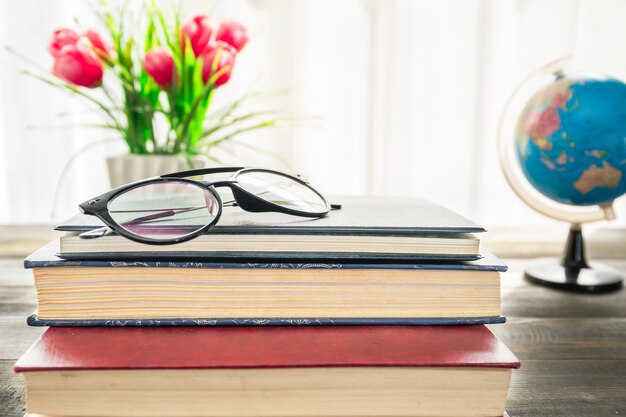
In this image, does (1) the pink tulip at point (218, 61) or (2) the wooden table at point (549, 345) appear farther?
(1) the pink tulip at point (218, 61)

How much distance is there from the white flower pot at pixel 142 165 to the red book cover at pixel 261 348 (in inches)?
20.4

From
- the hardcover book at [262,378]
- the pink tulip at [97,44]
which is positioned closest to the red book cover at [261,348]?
the hardcover book at [262,378]

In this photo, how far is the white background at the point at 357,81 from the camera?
1.87 m

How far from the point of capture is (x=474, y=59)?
1944 mm

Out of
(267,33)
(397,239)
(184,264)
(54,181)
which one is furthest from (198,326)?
(54,181)

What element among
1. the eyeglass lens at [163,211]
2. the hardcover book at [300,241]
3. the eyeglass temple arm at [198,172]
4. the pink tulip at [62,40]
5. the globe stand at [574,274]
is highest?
the pink tulip at [62,40]

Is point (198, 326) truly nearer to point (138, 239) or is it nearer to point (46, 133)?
point (138, 239)

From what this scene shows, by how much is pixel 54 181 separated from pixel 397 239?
5.92 feet

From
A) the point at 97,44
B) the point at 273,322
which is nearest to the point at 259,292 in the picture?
the point at 273,322

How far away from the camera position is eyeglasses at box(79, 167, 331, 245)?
402mm

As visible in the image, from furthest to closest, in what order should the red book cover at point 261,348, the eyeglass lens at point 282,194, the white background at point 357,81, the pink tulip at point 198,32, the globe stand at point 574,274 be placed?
the white background at point 357,81
the pink tulip at point 198,32
the globe stand at point 574,274
the eyeglass lens at point 282,194
the red book cover at point 261,348

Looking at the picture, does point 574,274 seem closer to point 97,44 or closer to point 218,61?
point 218,61

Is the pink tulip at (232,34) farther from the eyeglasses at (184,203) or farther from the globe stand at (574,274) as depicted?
the globe stand at (574,274)

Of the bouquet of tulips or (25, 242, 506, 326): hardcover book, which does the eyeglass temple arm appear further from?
the bouquet of tulips
